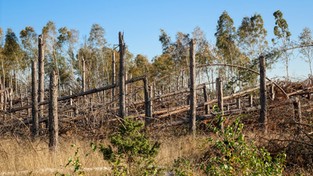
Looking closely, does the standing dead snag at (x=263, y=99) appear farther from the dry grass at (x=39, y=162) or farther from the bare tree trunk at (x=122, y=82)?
the dry grass at (x=39, y=162)

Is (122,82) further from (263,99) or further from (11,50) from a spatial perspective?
(11,50)

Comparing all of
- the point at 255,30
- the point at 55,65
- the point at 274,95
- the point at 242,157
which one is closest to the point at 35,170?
the point at 242,157

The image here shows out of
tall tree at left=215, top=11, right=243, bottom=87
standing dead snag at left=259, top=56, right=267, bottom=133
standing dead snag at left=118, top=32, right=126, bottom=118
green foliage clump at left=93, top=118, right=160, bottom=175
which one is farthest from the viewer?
tall tree at left=215, top=11, right=243, bottom=87

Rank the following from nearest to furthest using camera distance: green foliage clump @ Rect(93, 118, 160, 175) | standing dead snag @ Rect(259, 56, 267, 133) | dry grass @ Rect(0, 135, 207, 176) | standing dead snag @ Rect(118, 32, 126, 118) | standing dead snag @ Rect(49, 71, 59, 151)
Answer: green foliage clump @ Rect(93, 118, 160, 175)
dry grass @ Rect(0, 135, 207, 176)
standing dead snag @ Rect(49, 71, 59, 151)
standing dead snag @ Rect(259, 56, 267, 133)
standing dead snag @ Rect(118, 32, 126, 118)

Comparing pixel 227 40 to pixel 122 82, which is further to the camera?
pixel 227 40

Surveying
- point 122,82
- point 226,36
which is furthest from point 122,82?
point 226,36

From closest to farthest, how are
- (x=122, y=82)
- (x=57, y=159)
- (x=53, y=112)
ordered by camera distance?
(x=57, y=159)
(x=53, y=112)
(x=122, y=82)

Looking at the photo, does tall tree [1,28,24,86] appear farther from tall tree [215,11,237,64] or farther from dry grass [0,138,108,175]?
dry grass [0,138,108,175]

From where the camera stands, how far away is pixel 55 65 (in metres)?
38.3

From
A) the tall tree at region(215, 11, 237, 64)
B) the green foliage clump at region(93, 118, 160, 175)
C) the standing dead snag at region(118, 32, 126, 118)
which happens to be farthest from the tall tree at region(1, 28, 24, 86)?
the green foliage clump at region(93, 118, 160, 175)

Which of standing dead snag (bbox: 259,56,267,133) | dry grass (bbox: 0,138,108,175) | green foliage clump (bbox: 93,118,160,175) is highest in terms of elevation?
standing dead snag (bbox: 259,56,267,133)

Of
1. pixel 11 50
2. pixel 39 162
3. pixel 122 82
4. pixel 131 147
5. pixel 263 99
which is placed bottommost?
pixel 39 162

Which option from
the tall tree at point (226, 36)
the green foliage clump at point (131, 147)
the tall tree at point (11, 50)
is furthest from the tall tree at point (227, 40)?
the green foliage clump at point (131, 147)

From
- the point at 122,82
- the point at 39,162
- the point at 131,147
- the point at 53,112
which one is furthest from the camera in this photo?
the point at 122,82
